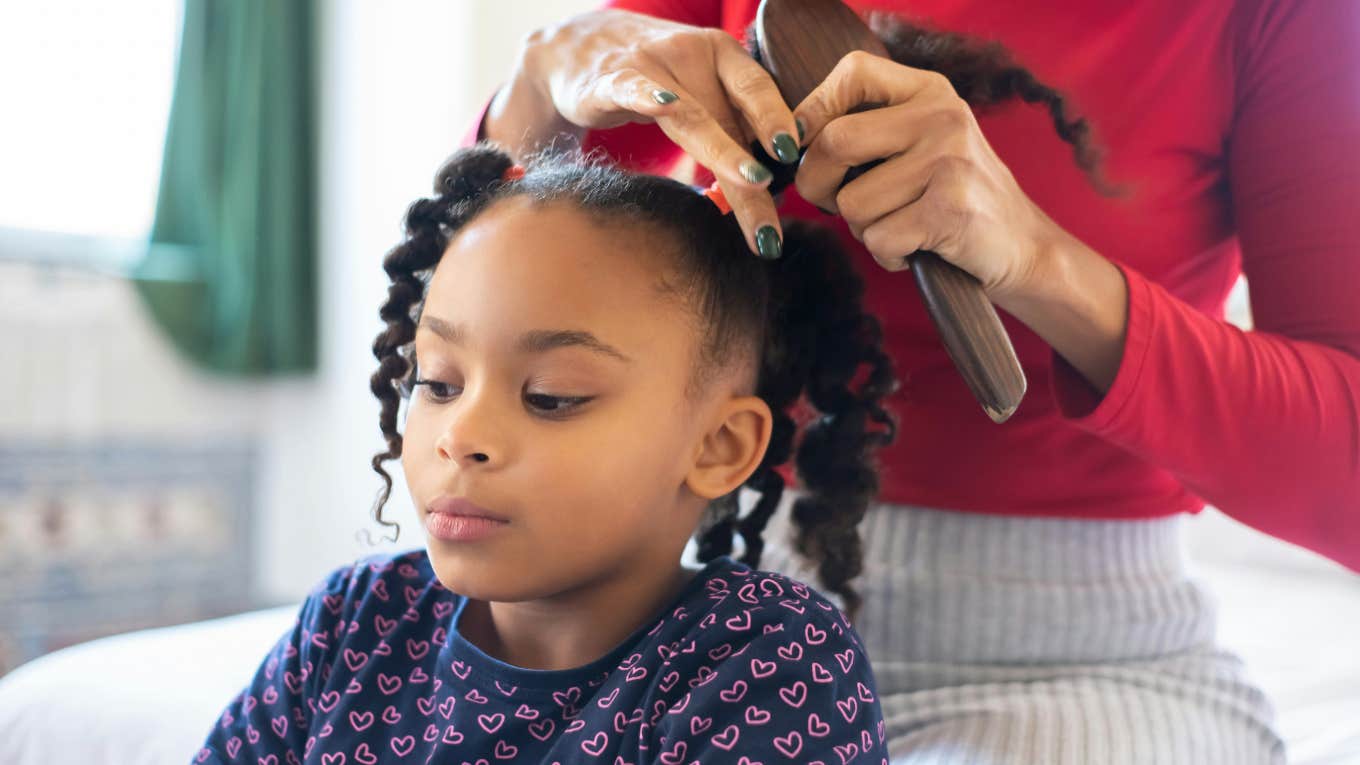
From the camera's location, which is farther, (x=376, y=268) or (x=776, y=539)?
(x=376, y=268)

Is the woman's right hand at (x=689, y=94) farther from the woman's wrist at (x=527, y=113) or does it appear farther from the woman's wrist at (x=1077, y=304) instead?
the woman's wrist at (x=1077, y=304)

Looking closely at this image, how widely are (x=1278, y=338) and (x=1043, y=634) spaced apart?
0.25 meters

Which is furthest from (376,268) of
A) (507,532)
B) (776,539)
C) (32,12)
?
(507,532)

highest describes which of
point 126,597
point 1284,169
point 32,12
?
point 32,12

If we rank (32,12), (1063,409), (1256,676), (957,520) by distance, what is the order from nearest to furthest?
(1063,409) → (957,520) → (1256,676) → (32,12)

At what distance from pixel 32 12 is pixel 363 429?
0.98m

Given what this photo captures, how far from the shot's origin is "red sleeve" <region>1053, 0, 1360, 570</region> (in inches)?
28.1

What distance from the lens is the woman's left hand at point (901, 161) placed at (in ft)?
1.94

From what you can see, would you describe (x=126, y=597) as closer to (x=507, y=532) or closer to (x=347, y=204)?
(x=347, y=204)

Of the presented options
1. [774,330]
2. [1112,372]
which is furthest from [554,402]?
[1112,372]

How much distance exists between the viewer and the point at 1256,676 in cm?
118

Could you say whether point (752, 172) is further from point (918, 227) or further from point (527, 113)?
point (527, 113)

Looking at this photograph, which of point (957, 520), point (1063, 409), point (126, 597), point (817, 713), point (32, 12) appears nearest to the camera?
point (817, 713)

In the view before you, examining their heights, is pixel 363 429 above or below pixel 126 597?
above
